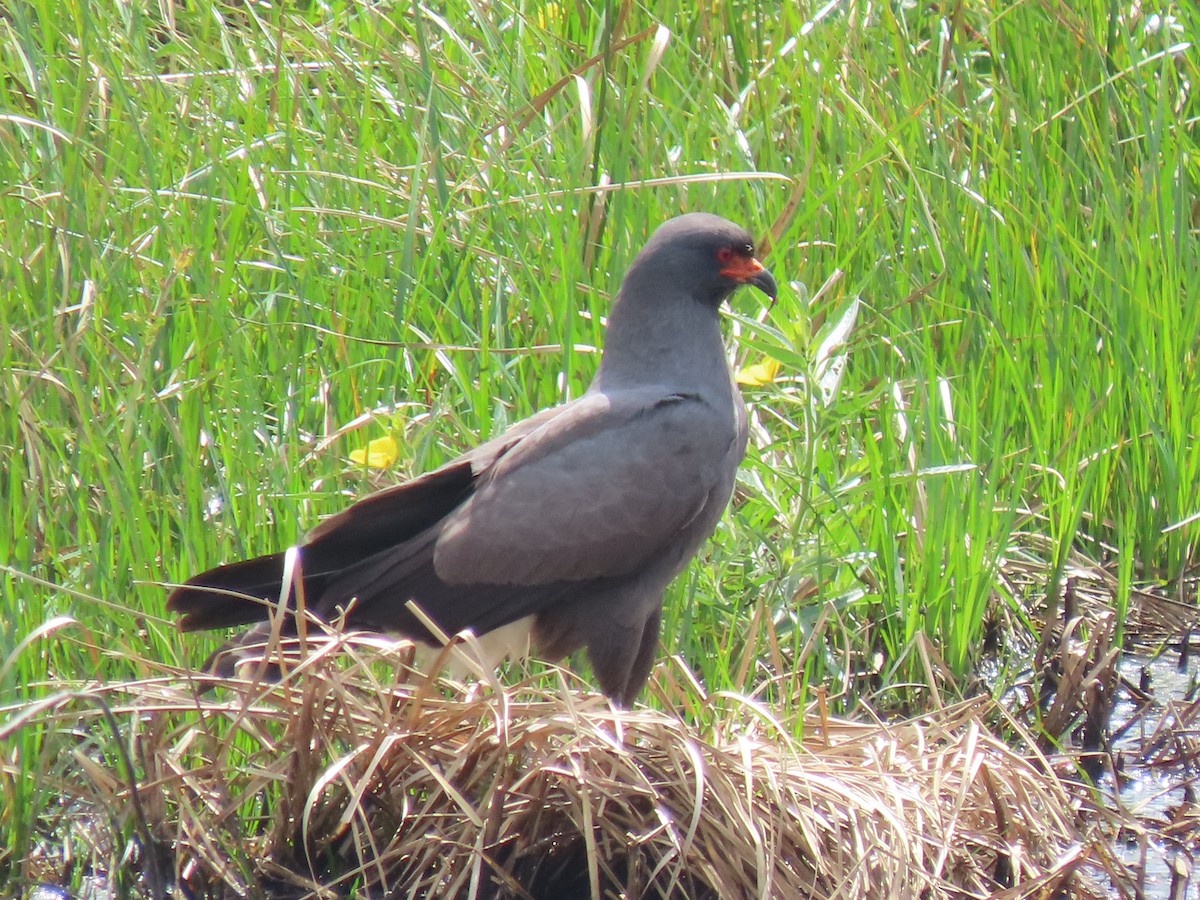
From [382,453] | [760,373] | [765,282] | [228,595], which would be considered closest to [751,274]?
[765,282]

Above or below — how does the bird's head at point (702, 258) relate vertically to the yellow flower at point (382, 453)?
above

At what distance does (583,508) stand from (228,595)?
680 mm

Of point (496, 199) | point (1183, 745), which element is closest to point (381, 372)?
point (496, 199)

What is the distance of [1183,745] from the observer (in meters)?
3.33

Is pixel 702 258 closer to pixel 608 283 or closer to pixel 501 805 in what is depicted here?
pixel 608 283

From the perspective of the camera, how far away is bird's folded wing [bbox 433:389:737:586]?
3.25m

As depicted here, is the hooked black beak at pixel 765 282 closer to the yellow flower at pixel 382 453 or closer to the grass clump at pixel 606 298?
the grass clump at pixel 606 298

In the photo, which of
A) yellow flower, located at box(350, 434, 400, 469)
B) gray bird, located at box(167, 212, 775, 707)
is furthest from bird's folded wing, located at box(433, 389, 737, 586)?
yellow flower, located at box(350, 434, 400, 469)

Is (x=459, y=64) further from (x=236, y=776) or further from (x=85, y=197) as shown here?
(x=236, y=776)

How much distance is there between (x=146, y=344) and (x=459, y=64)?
1.85 m

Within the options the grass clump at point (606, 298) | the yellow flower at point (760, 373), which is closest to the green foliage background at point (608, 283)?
the grass clump at point (606, 298)

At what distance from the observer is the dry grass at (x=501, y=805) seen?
8.79 feet

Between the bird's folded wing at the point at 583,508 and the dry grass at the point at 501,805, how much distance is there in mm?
429

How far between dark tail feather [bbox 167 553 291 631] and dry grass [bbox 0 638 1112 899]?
16 cm
